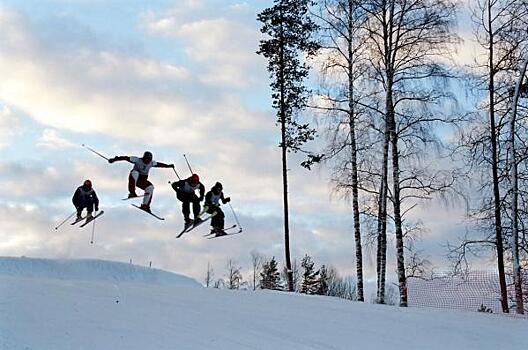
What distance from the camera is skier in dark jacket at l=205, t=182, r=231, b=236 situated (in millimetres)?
17188

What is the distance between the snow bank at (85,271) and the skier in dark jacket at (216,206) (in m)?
4.62

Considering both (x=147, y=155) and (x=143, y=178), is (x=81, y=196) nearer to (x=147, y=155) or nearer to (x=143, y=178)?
(x=143, y=178)

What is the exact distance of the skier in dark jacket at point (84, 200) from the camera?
59.2 feet

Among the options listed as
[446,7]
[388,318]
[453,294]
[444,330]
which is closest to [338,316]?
[388,318]

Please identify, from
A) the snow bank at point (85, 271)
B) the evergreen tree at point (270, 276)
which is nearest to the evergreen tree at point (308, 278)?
the evergreen tree at point (270, 276)

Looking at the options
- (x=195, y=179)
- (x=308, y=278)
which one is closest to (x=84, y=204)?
(x=195, y=179)

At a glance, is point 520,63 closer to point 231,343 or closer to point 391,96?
point 391,96

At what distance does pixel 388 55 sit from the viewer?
71.2 ft

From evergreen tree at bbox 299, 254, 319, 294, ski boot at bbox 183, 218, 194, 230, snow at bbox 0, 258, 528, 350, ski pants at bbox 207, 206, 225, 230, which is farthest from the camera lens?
evergreen tree at bbox 299, 254, 319, 294

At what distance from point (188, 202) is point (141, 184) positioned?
1240 mm

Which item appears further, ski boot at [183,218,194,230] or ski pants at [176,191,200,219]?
ski boot at [183,218,194,230]

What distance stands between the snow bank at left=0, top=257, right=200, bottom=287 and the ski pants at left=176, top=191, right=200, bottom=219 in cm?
457

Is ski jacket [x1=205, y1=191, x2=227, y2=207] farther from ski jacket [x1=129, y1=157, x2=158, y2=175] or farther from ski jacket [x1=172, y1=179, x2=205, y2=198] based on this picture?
ski jacket [x1=129, y1=157, x2=158, y2=175]

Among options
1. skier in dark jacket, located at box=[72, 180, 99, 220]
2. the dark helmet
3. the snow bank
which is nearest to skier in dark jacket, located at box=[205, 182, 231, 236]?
the dark helmet
